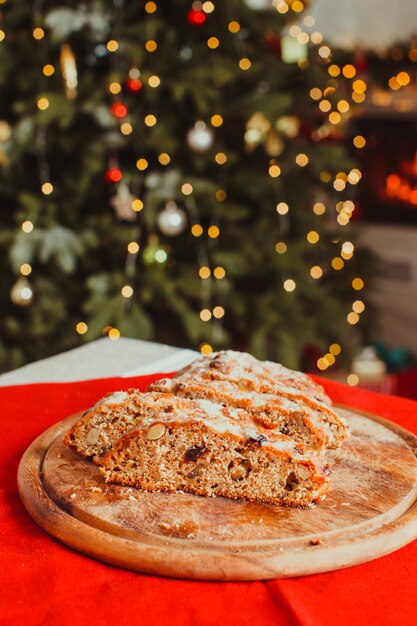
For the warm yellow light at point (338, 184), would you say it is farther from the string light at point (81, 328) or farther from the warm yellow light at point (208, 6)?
the string light at point (81, 328)

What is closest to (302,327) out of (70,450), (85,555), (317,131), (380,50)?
(317,131)

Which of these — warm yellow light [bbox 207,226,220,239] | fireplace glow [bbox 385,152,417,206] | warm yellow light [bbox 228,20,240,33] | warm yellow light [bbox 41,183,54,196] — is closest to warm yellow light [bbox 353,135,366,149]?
fireplace glow [bbox 385,152,417,206]

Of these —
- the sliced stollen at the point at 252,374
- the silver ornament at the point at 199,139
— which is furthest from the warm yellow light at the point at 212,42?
the sliced stollen at the point at 252,374

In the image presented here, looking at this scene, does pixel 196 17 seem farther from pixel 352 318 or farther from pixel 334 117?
pixel 352 318

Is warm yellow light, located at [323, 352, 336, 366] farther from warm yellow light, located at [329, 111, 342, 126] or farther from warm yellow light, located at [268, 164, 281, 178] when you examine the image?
warm yellow light, located at [329, 111, 342, 126]

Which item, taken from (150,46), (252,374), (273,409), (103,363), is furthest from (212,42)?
(273,409)

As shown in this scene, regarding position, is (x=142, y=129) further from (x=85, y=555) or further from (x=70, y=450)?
(x=85, y=555)
